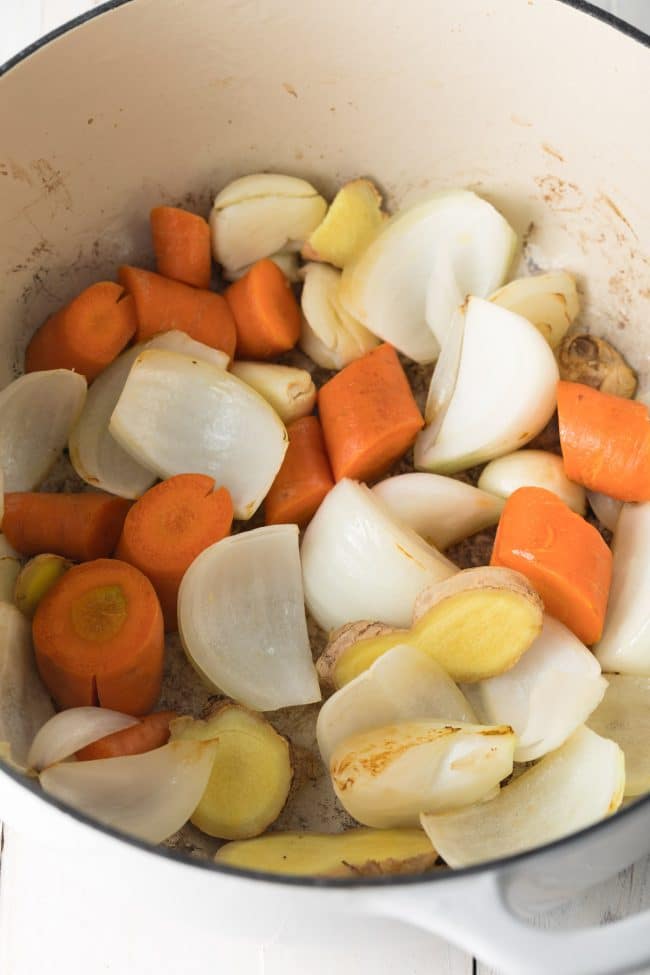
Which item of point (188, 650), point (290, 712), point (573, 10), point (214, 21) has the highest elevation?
point (214, 21)

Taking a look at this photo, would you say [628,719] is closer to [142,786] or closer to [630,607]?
[630,607]

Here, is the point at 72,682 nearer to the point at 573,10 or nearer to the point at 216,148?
the point at 216,148

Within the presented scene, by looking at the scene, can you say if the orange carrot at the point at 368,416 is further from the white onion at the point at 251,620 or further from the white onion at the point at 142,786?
the white onion at the point at 142,786

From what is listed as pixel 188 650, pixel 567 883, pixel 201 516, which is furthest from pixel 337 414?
pixel 567 883

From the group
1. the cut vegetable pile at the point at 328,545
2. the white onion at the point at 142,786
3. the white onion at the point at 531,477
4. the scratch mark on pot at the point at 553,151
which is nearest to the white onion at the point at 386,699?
the cut vegetable pile at the point at 328,545

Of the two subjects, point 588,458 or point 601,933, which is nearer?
point 601,933

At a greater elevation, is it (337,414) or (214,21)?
(214,21)

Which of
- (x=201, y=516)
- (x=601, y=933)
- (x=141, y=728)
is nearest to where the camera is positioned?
(x=601, y=933)
